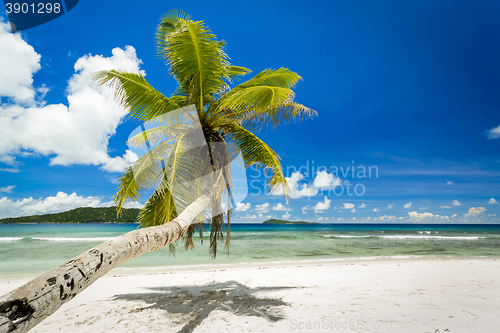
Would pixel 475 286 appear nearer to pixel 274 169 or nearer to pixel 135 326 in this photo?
pixel 274 169

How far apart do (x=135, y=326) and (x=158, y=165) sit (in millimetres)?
2971

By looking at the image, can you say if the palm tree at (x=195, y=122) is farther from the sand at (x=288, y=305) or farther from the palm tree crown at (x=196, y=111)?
the sand at (x=288, y=305)

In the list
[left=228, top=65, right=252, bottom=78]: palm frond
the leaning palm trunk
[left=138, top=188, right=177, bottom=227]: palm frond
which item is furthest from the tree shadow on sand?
[left=228, top=65, right=252, bottom=78]: palm frond

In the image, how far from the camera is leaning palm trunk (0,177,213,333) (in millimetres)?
1403

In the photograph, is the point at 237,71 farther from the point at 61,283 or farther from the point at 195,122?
the point at 61,283

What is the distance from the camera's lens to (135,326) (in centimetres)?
405

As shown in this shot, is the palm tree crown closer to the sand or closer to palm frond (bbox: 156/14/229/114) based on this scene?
palm frond (bbox: 156/14/229/114)

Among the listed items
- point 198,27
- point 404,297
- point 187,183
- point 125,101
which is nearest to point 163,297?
point 187,183

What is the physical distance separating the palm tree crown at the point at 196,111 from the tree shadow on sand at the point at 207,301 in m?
1.38

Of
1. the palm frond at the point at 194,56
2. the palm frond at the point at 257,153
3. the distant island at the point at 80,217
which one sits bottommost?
the distant island at the point at 80,217

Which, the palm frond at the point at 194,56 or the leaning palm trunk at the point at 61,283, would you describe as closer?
the leaning palm trunk at the point at 61,283

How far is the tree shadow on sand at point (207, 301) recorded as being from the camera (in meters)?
4.44

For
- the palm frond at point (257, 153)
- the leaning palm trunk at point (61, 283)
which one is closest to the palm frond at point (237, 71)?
the palm frond at point (257, 153)

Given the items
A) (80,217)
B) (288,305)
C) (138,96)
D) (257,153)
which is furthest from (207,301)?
(80,217)
